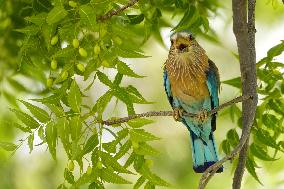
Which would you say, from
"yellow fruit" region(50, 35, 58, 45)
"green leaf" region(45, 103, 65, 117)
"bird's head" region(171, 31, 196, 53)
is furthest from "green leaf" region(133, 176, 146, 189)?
"bird's head" region(171, 31, 196, 53)

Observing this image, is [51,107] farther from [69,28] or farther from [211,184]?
[211,184]

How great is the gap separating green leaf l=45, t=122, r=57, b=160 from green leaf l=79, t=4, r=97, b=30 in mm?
431

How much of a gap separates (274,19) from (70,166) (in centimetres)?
358

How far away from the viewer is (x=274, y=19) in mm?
5773

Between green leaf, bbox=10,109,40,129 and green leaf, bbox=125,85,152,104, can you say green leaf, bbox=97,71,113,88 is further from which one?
green leaf, bbox=10,109,40,129

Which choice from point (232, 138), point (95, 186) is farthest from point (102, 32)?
point (232, 138)

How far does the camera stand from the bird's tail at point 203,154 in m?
3.59

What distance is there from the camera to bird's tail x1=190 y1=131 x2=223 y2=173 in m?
3.59

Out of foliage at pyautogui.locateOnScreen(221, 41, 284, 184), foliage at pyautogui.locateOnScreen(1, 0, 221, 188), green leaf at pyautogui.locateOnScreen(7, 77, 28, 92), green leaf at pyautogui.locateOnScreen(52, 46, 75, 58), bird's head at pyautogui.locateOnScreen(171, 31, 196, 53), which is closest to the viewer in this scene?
foliage at pyautogui.locateOnScreen(1, 0, 221, 188)

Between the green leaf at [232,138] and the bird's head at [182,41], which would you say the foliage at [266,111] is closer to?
the green leaf at [232,138]

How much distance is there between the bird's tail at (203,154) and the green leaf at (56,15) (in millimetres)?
1365

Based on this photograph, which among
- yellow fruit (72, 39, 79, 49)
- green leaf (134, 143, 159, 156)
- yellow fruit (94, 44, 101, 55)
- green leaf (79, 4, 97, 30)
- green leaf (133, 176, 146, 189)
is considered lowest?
green leaf (133, 176, 146, 189)

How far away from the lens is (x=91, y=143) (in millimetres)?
2631

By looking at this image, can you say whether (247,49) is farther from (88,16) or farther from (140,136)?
(88,16)
